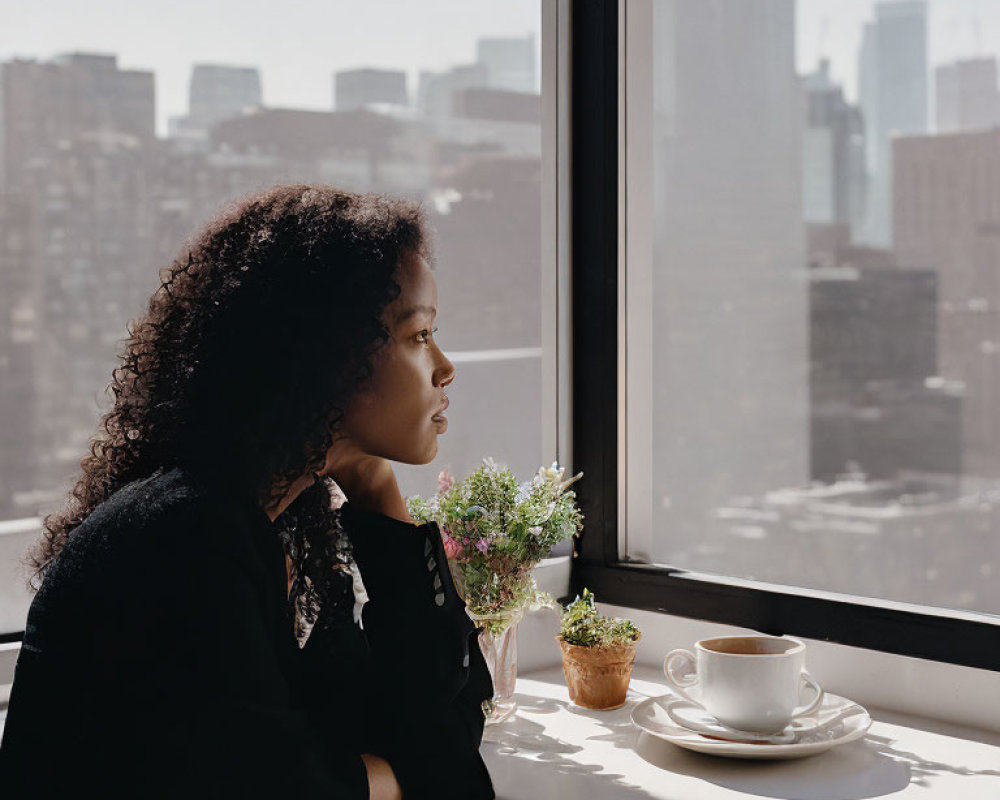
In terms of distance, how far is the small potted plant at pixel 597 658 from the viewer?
1.39 m

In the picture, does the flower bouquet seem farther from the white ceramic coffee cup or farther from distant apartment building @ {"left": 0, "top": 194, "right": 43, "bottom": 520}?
distant apartment building @ {"left": 0, "top": 194, "right": 43, "bottom": 520}

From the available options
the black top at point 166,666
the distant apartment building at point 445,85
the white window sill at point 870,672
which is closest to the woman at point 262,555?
the black top at point 166,666

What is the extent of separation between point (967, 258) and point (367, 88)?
3.03 feet

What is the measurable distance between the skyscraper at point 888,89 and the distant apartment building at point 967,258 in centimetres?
4

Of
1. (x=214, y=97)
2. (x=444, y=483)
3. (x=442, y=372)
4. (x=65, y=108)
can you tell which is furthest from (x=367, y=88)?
(x=442, y=372)

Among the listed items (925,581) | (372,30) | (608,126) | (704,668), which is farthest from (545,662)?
(372,30)

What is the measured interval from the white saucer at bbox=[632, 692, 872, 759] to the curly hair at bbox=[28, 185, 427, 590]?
584mm

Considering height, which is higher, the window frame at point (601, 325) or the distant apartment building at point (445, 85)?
the distant apartment building at point (445, 85)

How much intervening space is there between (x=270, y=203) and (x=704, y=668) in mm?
695

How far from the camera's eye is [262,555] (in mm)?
779

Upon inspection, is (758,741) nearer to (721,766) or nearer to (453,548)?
(721,766)

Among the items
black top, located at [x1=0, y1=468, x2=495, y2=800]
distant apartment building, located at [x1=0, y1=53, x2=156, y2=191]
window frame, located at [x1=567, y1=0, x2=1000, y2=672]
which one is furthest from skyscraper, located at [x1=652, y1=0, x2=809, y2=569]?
black top, located at [x1=0, y1=468, x2=495, y2=800]

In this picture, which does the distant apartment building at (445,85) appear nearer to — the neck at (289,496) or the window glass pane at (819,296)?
the window glass pane at (819,296)

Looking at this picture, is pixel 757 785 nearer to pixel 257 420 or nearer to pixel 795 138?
pixel 257 420
